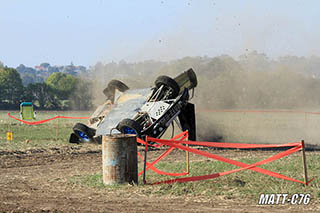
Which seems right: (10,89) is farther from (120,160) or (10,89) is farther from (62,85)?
(120,160)

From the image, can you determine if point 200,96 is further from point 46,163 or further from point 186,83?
point 46,163

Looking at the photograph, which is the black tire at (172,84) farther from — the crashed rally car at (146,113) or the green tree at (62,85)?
the green tree at (62,85)

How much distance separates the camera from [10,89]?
67.9 meters

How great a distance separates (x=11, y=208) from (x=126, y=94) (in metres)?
12.7

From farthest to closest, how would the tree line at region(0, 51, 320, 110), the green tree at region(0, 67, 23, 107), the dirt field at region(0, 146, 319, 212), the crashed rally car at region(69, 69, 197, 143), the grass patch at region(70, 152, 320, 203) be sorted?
the green tree at region(0, 67, 23, 107) < the tree line at region(0, 51, 320, 110) < the crashed rally car at region(69, 69, 197, 143) < the grass patch at region(70, 152, 320, 203) < the dirt field at region(0, 146, 319, 212)

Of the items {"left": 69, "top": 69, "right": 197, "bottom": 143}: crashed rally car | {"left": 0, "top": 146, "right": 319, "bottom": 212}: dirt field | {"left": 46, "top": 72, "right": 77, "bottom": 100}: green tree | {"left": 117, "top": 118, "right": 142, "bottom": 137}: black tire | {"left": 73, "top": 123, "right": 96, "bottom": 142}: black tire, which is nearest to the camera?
{"left": 0, "top": 146, "right": 319, "bottom": 212}: dirt field

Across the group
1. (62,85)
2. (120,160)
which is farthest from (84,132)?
(62,85)

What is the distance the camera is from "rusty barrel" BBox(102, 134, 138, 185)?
11.2m

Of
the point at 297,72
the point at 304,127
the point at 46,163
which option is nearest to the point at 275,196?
the point at 46,163

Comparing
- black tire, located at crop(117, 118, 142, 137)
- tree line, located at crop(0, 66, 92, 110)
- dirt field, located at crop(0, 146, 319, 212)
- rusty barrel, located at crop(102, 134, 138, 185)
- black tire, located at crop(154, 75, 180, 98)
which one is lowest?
dirt field, located at crop(0, 146, 319, 212)

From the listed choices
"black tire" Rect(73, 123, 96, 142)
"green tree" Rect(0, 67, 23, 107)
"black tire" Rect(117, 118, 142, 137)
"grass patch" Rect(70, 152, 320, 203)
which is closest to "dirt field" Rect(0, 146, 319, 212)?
"grass patch" Rect(70, 152, 320, 203)

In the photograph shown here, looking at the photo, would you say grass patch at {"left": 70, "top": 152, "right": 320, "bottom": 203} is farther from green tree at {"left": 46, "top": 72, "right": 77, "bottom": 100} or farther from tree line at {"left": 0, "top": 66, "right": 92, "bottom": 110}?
green tree at {"left": 46, "top": 72, "right": 77, "bottom": 100}

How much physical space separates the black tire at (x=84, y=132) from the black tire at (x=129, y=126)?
2316 millimetres

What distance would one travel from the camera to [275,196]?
32.0 feet
